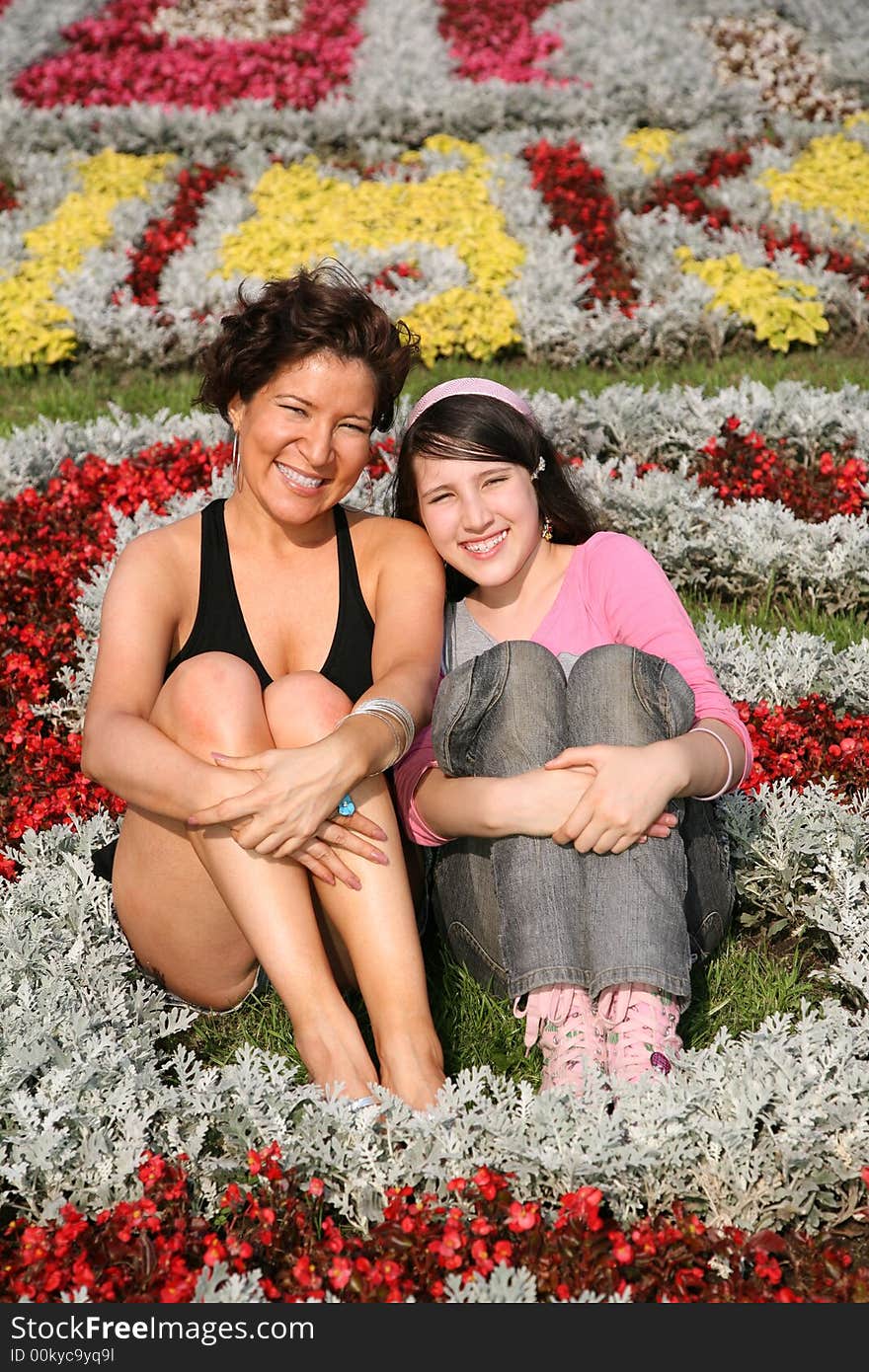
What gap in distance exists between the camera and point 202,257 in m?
8.72

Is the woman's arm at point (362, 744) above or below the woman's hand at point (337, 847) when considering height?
above

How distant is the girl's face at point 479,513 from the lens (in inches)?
132

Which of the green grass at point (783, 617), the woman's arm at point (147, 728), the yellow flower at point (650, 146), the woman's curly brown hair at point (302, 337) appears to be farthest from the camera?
the yellow flower at point (650, 146)

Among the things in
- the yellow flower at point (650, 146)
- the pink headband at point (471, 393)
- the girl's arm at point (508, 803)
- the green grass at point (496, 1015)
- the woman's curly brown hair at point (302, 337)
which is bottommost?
the green grass at point (496, 1015)

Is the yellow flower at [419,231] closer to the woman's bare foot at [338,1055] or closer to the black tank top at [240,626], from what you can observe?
the black tank top at [240,626]

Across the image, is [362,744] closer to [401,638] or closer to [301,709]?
[301,709]

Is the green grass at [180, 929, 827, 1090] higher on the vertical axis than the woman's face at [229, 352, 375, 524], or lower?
lower

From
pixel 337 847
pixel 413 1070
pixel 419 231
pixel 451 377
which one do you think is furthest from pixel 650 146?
pixel 413 1070

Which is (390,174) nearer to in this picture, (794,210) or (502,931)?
(794,210)

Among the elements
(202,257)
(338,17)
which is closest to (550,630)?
(202,257)

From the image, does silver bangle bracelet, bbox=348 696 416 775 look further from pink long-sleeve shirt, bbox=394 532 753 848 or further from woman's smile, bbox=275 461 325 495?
woman's smile, bbox=275 461 325 495

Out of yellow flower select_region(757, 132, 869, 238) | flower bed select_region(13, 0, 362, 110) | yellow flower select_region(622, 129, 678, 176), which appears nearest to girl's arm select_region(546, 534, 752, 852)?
yellow flower select_region(757, 132, 869, 238)

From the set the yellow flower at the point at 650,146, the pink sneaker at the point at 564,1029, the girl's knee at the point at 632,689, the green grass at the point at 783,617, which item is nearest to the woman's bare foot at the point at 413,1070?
the pink sneaker at the point at 564,1029

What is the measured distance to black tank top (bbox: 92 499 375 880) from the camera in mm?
3412
